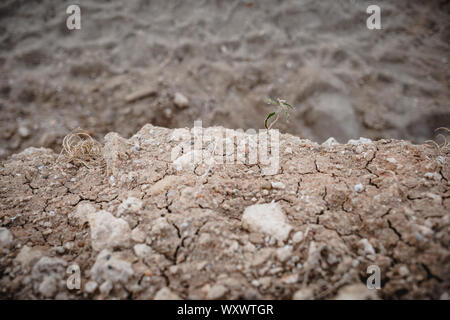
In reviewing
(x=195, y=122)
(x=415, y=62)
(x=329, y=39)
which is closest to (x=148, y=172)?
(x=195, y=122)

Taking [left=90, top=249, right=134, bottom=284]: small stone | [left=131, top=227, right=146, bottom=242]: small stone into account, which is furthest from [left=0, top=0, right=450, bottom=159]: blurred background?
[left=90, top=249, right=134, bottom=284]: small stone

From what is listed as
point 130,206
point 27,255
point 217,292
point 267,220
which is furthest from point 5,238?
point 267,220

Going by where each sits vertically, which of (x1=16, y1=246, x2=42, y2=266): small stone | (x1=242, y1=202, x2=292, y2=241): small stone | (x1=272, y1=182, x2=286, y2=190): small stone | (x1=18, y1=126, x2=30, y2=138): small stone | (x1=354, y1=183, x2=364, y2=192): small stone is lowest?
(x1=16, y1=246, x2=42, y2=266): small stone

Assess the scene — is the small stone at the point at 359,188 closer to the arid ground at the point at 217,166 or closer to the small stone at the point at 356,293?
the arid ground at the point at 217,166

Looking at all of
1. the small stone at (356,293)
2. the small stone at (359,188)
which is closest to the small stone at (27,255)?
the small stone at (356,293)

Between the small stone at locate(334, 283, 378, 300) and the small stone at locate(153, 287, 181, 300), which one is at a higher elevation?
the small stone at locate(334, 283, 378, 300)

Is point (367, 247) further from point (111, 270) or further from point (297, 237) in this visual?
point (111, 270)

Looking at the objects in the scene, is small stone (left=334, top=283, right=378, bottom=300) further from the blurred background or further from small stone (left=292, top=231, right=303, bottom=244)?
the blurred background
